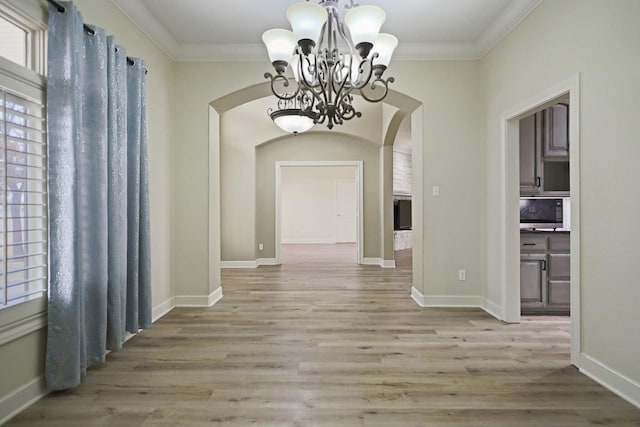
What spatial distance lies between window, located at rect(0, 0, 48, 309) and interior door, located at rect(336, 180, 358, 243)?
10.4m

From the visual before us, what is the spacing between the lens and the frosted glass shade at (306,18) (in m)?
2.19

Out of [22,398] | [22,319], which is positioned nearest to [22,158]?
[22,319]

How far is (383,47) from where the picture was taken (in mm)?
2607

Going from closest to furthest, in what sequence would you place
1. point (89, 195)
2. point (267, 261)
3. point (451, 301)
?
point (89, 195)
point (451, 301)
point (267, 261)

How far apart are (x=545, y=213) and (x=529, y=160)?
684 mm

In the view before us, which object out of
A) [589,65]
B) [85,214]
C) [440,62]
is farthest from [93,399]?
[440,62]

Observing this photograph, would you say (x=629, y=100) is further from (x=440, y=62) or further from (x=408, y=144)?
(x=408, y=144)

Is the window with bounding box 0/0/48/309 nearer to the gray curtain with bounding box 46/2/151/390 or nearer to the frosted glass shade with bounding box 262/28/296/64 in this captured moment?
the gray curtain with bounding box 46/2/151/390

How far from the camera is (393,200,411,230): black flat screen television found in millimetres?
9734

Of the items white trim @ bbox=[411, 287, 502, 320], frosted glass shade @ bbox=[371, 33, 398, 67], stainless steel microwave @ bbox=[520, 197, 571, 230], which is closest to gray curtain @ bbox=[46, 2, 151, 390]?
frosted glass shade @ bbox=[371, 33, 398, 67]

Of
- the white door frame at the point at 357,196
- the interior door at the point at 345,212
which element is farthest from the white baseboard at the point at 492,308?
the interior door at the point at 345,212

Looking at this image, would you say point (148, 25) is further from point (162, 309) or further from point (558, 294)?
point (558, 294)

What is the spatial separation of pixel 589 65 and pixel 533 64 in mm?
688

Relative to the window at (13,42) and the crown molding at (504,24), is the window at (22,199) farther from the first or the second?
the crown molding at (504,24)
